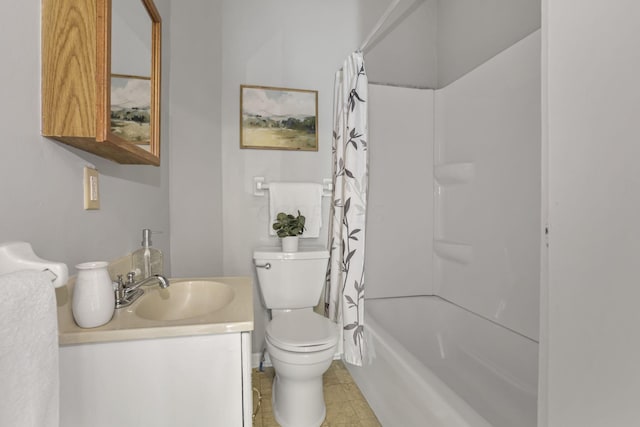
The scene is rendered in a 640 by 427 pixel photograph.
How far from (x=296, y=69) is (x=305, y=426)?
2.07 m

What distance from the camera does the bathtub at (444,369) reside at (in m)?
1.08

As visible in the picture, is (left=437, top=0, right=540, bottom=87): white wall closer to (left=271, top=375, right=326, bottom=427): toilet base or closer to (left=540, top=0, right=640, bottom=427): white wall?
(left=540, top=0, right=640, bottom=427): white wall

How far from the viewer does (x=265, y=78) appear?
203cm

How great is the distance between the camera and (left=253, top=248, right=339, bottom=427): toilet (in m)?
1.39

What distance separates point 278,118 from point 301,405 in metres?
1.67

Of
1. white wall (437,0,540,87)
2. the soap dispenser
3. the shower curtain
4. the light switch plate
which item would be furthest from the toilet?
white wall (437,0,540,87)

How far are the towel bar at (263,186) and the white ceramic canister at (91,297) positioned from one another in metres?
1.28

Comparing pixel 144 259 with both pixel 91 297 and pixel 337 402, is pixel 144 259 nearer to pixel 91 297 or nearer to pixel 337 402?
pixel 91 297

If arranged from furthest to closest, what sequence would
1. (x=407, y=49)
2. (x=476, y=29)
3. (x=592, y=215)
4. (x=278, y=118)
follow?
(x=407, y=49) < (x=278, y=118) < (x=476, y=29) < (x=592, y=215)

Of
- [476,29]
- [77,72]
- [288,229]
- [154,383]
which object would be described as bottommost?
[154,383]

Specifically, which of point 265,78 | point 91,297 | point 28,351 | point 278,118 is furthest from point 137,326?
point 265,78

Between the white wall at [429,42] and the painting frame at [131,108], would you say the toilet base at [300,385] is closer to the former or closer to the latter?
the painting frame at [131,108]

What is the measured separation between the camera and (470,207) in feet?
6.16

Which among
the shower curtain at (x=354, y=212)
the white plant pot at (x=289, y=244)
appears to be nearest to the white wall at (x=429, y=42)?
the shower curtain at (x=354, y=212)
